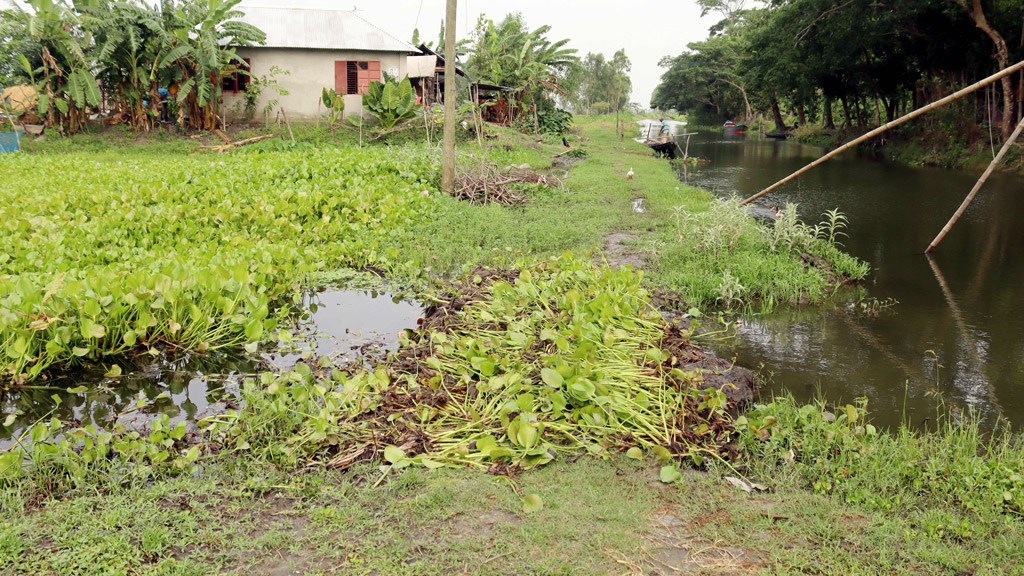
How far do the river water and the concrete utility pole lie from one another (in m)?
5.74

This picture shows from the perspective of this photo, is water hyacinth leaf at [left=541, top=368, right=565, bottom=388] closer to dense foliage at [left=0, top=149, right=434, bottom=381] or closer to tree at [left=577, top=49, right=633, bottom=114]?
dense foliage at [left=0, top=149, right=434, bottom=381]

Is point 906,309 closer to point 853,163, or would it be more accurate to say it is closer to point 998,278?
point 998,278

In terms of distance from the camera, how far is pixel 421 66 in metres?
23.2

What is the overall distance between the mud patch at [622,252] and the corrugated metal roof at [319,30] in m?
14.8

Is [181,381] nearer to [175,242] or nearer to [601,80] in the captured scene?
[175,242]

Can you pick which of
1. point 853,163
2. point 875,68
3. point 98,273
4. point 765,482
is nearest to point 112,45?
point 98,273

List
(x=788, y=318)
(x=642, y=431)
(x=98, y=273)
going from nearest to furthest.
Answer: (x=642, y=431) → (x=98, y=273) → (x=788, y=318)

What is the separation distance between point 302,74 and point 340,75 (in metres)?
1.15

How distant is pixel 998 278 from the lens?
7.33 m

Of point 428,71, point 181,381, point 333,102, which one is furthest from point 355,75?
point 181,381

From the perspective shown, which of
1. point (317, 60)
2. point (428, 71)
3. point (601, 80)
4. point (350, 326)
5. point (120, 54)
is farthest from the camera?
point (601, 80)

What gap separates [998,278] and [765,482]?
6019 mm

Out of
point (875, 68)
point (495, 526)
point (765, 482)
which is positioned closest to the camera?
point (495, 526)

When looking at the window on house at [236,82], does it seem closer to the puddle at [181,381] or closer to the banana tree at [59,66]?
the banana tree at [59,66]
